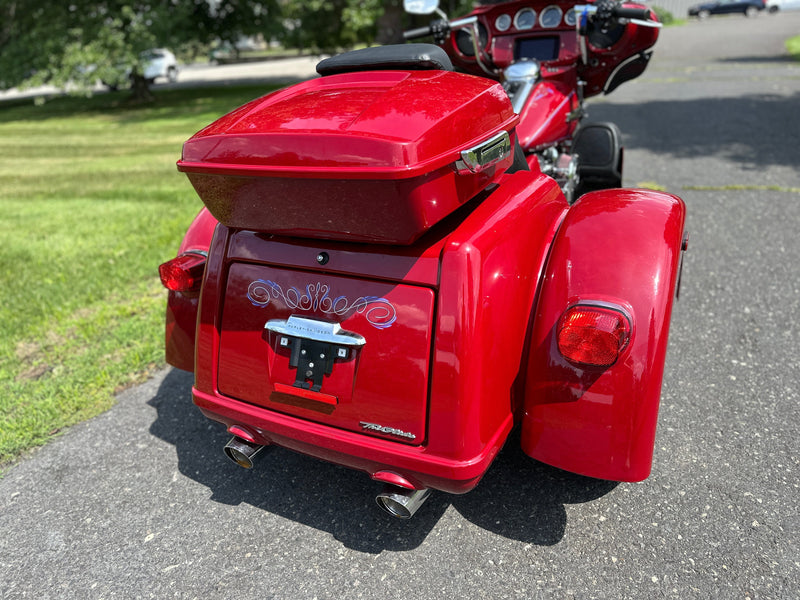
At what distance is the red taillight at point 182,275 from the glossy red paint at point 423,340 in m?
0.27

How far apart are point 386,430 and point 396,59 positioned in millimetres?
1407

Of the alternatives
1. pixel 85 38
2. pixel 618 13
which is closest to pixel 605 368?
pixel 618 13

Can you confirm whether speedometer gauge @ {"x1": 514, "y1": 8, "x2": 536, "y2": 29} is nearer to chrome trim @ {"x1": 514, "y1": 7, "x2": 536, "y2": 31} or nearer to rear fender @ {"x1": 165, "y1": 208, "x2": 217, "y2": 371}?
chrome trim @ {"x1": 514, "y1": 7, "x2": 536, "y2": 31}

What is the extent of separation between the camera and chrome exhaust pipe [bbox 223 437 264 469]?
2182mm

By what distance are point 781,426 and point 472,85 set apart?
2.07 m

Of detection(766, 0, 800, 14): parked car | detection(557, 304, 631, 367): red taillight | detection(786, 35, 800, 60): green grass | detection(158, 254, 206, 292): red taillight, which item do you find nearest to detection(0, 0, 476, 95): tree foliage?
detection(786, 35, 800, 60): green grass

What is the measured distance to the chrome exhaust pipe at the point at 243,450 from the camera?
218cm

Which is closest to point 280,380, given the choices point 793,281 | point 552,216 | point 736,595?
point 552,216

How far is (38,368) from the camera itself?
3.54 m

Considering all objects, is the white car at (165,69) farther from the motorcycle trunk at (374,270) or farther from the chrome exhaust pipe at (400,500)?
the chrome exhaust pipe at (400,500)

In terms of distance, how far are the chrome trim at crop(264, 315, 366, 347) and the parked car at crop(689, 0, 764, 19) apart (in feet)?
151

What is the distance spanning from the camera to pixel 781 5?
127ft

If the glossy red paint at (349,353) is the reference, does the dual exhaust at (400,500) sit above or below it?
below

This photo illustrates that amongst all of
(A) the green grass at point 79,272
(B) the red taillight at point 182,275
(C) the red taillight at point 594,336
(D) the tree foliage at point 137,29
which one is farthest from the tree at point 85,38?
(C) the red taillight at point 594,336
